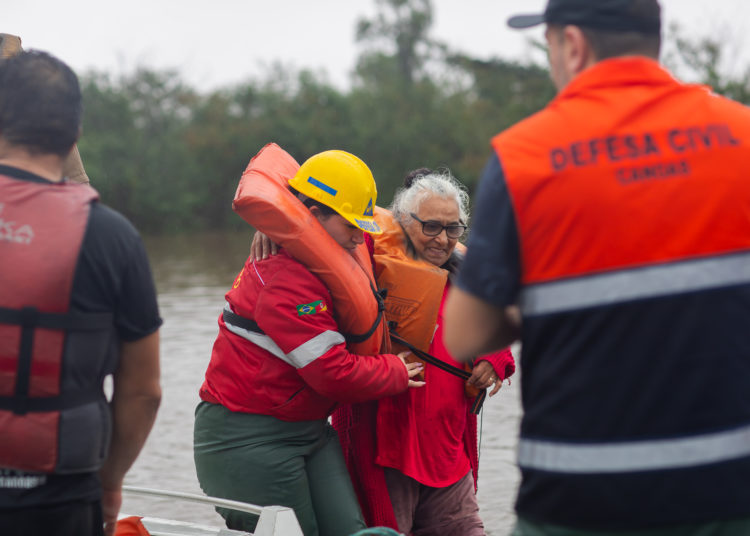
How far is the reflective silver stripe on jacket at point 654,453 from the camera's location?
1859 mm

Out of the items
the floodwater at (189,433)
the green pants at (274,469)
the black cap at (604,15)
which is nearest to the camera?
the black cap at (604,15)

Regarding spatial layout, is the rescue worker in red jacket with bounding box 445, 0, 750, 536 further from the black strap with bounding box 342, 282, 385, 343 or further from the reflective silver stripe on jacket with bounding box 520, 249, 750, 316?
the black strap with bounding box 342, 282, 385, 343

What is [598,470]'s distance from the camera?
1.88 meters

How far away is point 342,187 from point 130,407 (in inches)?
56.3

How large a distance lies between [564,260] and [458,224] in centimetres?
215

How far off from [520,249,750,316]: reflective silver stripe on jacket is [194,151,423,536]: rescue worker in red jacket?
165 cm

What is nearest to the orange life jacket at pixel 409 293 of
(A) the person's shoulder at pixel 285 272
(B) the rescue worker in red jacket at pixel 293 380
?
(B) the rescue worker in red jacket at pixel 293 380

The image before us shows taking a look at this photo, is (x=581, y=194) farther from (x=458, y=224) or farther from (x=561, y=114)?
(x=458, y=224)

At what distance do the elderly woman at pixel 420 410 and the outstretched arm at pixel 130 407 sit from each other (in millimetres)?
1604

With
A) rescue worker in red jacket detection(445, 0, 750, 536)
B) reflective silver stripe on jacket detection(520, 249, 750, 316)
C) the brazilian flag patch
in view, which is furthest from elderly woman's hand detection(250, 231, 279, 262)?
reflective silver stripe on jacket detection(520, 249, 750, 316)

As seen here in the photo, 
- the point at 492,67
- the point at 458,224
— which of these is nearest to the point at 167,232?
the point at 492,67

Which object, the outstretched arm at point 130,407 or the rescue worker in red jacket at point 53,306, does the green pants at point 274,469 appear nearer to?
the outstretched arm at point 130,407

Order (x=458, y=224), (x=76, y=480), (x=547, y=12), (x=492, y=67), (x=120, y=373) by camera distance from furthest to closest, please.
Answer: (x=492, y=67), (x=458, y=224), (x=120, y=373), (x=76, y=480), (x=547, y=12)

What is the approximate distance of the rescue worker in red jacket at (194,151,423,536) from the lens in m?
3.40
